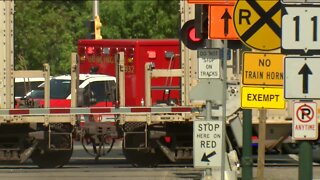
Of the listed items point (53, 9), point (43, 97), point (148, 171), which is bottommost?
point (148, 171)

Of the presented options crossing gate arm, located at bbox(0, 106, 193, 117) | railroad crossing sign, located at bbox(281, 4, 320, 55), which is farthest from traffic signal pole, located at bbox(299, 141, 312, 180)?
crossing gate arm, located at bbox(0, 106, 193, 117)

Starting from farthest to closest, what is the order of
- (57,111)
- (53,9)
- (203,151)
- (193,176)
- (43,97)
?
(53,9) → (43,97) → (57,111) → (193,176) → (203,151)

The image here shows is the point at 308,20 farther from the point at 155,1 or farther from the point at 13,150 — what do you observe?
the point at 155,1

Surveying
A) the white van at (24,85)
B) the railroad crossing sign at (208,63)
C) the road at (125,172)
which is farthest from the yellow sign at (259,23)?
the white van at (24,85)

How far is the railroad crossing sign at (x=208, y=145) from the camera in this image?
41.4ft

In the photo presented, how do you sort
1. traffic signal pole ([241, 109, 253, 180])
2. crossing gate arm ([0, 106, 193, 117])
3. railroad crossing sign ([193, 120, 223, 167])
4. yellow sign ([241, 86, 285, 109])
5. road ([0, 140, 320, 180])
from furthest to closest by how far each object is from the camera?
1. crossing gate arm ([0, 106, 193, 117])
2. road ([0, 140, 320, 180])
3. traffic signal pole ([241, 109, 253, 180])
4. railroad crossing sign ([193, 120, 223, 167])
5. yellow sign ([241, 86, 285, 109])

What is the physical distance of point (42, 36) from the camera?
1515 inches

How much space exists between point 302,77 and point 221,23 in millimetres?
4146

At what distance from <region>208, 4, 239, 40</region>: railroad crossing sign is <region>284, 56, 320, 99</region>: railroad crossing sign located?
→ 3.79 meters

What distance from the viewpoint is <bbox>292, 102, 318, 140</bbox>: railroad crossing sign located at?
9227mm

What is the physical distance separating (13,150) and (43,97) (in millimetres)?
1745

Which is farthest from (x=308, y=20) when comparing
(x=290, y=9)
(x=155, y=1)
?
(x=155, y=1)

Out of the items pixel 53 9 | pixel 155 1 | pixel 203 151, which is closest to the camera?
pixel 203 151

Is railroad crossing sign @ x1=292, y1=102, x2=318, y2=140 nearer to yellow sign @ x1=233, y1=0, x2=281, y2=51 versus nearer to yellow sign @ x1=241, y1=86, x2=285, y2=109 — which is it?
yellow sign @ x1=233, y1=0, x2=281, y2=51
